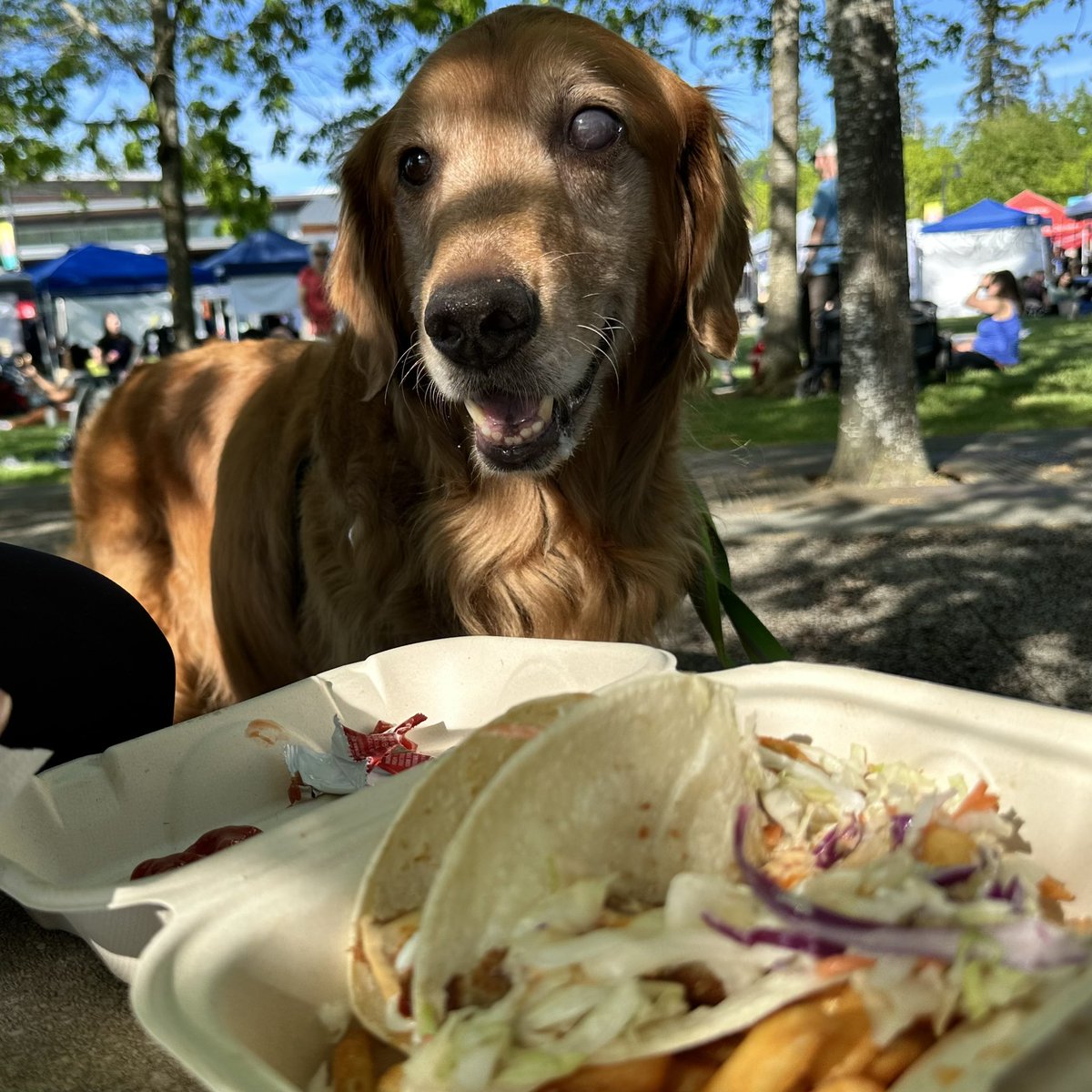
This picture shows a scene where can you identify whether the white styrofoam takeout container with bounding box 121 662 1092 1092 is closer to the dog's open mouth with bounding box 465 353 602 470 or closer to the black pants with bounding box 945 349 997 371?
the dog's open mouth with bounding box 465 353 602 470

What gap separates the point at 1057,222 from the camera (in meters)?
39.1

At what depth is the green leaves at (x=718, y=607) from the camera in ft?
8.29

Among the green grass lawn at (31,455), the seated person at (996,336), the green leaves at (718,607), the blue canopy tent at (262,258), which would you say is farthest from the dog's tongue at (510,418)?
the blue canopy tent at (262,258)

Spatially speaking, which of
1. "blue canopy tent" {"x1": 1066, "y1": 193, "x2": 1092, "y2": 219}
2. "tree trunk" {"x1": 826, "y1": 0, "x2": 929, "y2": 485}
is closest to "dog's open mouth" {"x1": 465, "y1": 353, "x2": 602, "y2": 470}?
"tree trunk" {"x1": 826, "y1": 0, "x2": 929, "y2": 485}

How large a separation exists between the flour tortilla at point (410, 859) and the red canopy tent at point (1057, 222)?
40.5 metres

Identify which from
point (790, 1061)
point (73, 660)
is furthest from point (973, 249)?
point (790, 1061)

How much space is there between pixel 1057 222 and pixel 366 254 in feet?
141

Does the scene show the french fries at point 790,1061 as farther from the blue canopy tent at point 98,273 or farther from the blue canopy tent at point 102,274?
the blue canopy tent at point 98,273

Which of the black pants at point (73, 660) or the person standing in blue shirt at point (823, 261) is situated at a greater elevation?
the person standing in blue shirt at point (823, 261)

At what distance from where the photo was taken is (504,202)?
2.19m

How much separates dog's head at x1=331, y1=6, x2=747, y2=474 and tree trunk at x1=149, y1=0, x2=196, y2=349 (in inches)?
315

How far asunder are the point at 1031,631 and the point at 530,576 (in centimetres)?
226

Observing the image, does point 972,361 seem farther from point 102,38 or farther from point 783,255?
point 102,38

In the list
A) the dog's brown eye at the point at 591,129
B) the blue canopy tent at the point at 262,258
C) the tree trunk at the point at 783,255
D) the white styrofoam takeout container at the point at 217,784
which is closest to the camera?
the white styrofoam takeout container at the point at 217,784
